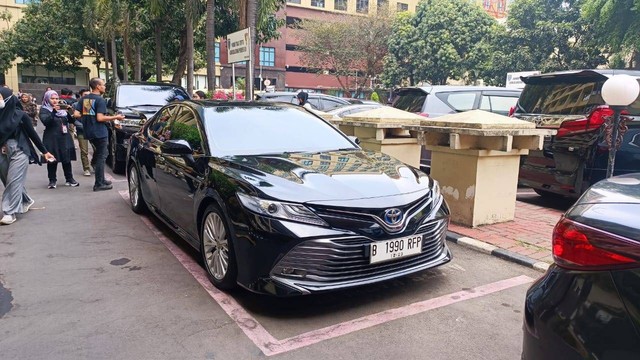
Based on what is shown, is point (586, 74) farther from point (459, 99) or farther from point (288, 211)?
point (288, 211)

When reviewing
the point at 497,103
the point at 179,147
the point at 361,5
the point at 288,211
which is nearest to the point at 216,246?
the point at 288,211

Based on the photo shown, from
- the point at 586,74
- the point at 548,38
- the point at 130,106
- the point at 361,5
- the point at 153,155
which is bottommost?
the point at 153,155

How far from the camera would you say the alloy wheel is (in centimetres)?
381

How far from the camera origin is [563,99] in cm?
659

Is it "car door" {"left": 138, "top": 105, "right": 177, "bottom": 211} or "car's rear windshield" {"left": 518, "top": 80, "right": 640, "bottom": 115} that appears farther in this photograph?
"car's rear windshield" {"left": 518, "top": 80, "right": 640, "bottom": 115}

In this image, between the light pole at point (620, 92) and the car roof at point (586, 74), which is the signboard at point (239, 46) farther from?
the light pole at point (620, 92)

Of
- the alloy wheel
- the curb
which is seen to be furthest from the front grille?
the curb

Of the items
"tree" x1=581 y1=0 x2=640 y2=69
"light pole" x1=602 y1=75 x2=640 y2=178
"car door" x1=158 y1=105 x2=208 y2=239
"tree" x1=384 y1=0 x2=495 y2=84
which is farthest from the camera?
"tree" x1=384 y1=0 x2=495 y2=84

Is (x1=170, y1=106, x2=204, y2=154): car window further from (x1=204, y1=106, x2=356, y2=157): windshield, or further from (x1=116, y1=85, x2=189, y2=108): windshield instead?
(x1=116, y1=85, x2=189, y2=108): windshield

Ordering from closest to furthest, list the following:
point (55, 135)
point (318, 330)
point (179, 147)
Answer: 1. point (318, 330)
2. point (179, 147)
3. point (55, 135)

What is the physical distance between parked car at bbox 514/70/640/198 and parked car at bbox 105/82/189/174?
6672 millimetres

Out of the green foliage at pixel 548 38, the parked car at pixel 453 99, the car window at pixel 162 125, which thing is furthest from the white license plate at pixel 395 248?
the green foliage at pixel 548 38

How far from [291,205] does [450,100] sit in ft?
20.9

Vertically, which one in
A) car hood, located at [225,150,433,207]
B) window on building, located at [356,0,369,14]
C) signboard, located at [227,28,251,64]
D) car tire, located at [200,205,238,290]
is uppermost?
window on building, located at [356,0,369,14]
